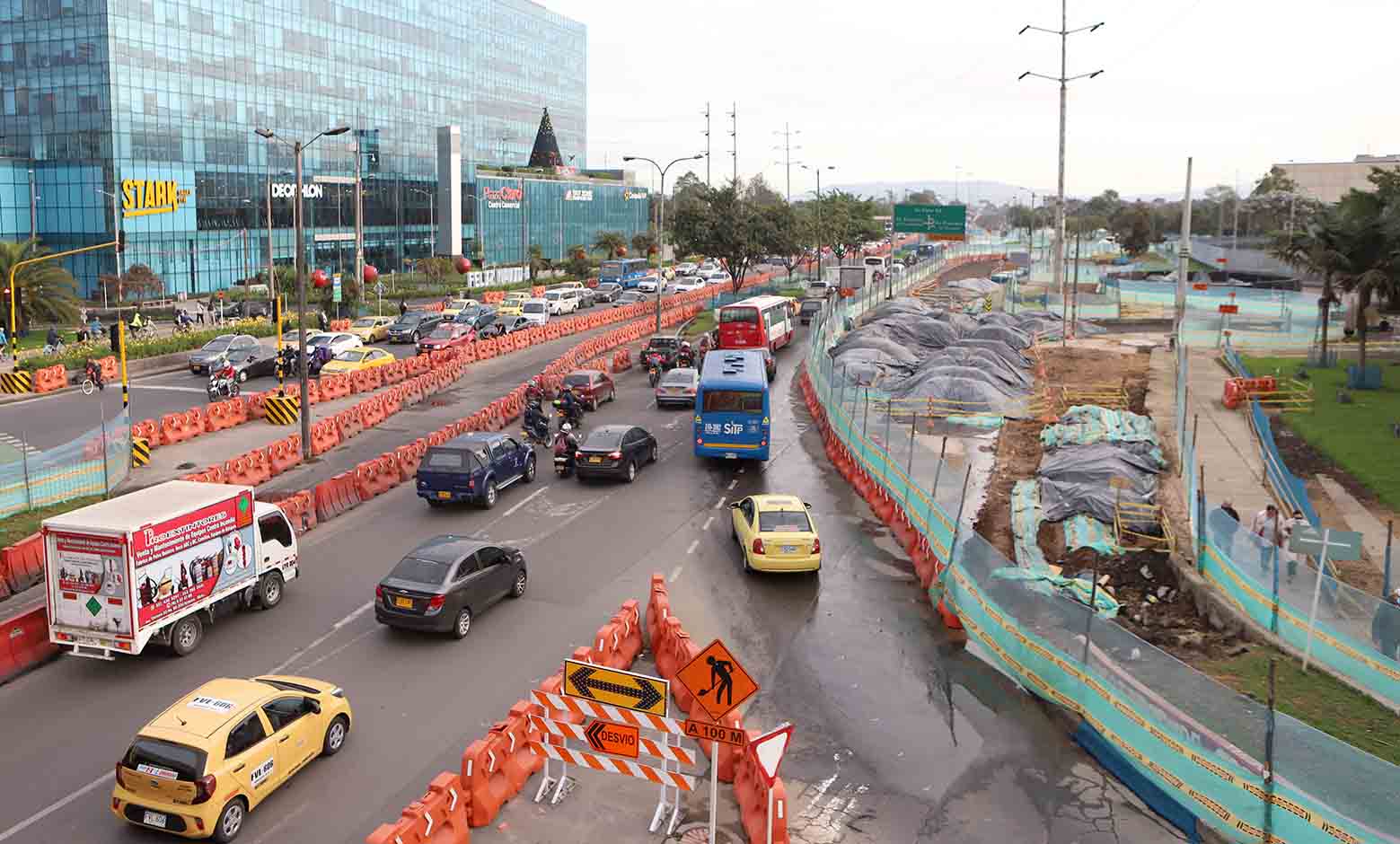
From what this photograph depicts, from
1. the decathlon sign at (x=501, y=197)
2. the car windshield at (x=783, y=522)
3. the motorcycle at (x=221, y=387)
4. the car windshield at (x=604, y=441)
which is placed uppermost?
the decathlon sign at (x=501, y=197)

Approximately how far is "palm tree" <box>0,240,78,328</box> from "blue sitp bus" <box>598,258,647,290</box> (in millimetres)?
43938

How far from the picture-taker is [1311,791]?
10539 mm

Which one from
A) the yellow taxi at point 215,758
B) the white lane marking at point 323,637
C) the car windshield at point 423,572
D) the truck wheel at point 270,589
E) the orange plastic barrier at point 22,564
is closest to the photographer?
the yellow taxi at point 215,758

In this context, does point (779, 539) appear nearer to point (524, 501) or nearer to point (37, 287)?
point (524, 501)

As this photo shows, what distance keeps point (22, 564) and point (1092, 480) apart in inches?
849

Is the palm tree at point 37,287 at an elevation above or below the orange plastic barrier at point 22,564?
above

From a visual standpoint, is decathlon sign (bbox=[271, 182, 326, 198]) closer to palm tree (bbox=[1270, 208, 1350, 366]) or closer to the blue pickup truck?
the blue pickup truck

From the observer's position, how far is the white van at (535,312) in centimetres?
6372

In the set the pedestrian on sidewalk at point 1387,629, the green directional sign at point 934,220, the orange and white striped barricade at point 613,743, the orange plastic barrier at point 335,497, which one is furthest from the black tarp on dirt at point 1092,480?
the green directional sign at point 934,220

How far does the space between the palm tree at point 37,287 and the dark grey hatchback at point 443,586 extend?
38.9 m

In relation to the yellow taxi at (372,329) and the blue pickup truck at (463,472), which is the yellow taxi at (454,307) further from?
the blue pickup truck at (463,472)

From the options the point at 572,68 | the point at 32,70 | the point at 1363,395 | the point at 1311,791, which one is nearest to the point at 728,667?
the point at 1311,791

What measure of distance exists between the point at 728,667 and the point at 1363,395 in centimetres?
3560

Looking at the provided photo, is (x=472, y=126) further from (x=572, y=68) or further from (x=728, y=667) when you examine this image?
(x=728, y=667)
